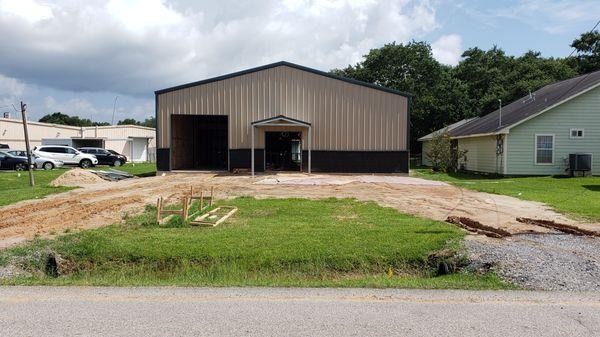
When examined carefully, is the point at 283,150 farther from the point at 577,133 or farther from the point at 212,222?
the point at 212,222

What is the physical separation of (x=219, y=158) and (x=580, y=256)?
95.7 feet

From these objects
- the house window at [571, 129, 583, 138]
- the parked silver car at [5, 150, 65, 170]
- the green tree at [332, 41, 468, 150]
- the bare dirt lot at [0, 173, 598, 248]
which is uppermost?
the green tree at [332, 41, 468, 150]

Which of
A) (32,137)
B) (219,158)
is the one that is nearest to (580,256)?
(219,158)

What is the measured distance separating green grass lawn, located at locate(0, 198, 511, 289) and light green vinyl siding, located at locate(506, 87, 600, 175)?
1734cm

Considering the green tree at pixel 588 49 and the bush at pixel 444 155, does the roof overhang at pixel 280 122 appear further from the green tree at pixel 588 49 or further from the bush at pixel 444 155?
the green tree at pixel 588 49

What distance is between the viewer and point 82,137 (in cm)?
5291

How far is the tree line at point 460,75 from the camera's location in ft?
158

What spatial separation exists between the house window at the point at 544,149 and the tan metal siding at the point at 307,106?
6588 millimetres

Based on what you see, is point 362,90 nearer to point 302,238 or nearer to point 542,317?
point 302,238

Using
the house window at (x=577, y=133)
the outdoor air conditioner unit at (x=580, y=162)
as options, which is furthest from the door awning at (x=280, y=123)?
the house window at (x=577, y=133)

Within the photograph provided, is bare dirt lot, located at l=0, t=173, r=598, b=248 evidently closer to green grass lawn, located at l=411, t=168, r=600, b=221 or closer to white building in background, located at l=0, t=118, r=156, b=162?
green grass lawn, located at l=411, t=168, r=600, b=221

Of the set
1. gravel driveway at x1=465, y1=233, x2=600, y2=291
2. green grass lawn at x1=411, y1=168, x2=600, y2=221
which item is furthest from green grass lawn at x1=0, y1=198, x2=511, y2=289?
green grass lawn at x1=411, y1=168, x2=600, y2=221

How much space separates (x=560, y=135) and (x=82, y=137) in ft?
151

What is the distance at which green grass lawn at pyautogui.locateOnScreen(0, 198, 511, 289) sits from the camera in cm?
680
